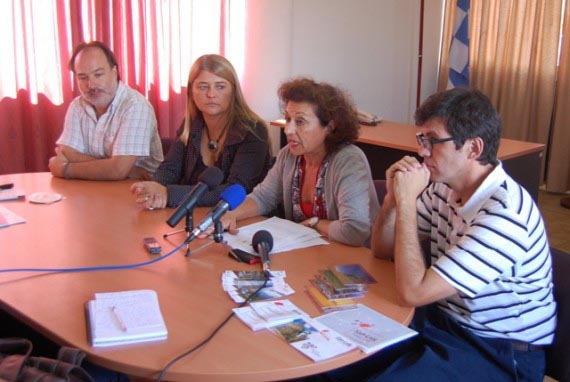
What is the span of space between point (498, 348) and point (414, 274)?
298 millimetres

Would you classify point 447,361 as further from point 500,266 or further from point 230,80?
point 230,80

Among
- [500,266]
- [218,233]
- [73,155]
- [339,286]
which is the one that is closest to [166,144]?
[73,155]

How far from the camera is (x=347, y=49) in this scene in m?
5.43

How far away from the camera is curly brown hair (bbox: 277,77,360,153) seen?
2113mm

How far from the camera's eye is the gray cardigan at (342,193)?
1.90 m

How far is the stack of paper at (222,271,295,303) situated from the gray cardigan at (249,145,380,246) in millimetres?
383

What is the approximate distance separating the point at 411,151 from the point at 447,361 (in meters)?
2.20

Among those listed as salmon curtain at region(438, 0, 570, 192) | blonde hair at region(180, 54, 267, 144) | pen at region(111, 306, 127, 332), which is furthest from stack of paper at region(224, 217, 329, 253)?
salmon curtain at region(438, 0, 570, 192)

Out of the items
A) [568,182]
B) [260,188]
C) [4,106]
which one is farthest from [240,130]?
[568,182]

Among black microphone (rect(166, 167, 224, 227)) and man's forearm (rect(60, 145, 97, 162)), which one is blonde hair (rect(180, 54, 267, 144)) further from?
black microphone (rect(166, 167, 224, 227))

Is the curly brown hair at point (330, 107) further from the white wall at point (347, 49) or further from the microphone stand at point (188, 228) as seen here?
the white wall at point (347, 49)

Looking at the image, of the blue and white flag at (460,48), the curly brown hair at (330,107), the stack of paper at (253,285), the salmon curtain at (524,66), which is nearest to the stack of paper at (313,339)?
the stack of paper at (253,285)

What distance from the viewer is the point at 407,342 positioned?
5.02ft

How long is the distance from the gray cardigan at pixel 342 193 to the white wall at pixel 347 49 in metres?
2.65
